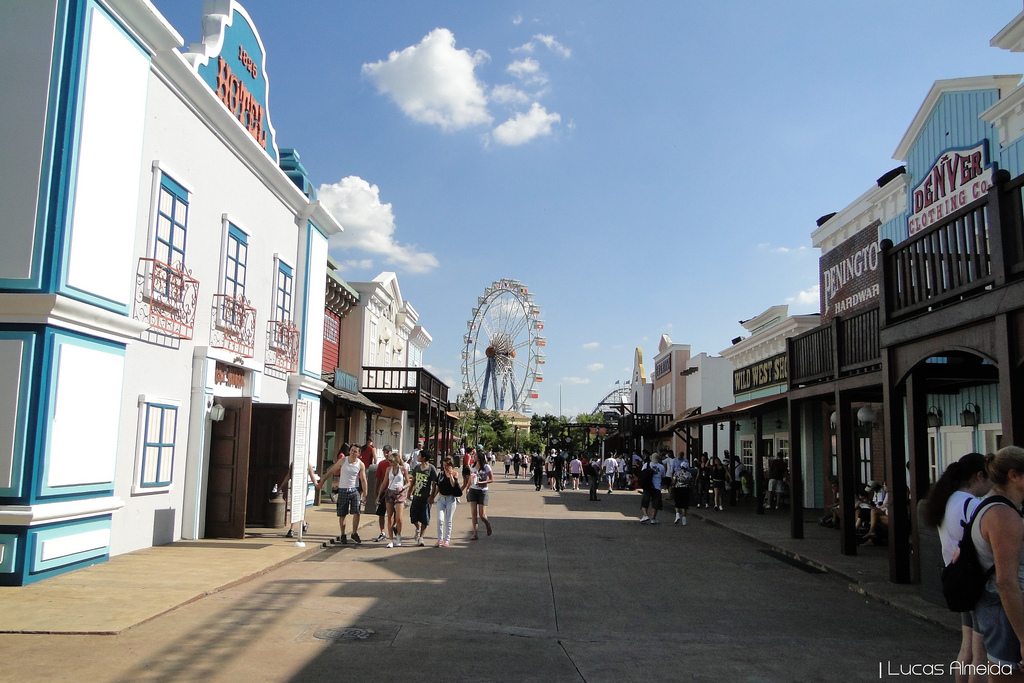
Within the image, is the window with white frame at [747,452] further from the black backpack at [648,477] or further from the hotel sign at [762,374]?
the black backpack at [648,477]

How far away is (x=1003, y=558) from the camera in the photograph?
375cm

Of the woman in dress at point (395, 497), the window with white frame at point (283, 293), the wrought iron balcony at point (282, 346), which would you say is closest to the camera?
the woman in dress at point (395, 497)

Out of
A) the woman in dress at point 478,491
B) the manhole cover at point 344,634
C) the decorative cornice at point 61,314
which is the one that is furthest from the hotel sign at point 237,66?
the manhole cover at point 344,634

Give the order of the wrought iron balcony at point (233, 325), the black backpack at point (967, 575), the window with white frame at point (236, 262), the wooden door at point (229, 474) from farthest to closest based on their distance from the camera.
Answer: the window with white frame at point (236, 262) → the wrought iron balcony at point (233, 325) → the wooden door at point (229, 474) → the black backpack at point (967, 575)

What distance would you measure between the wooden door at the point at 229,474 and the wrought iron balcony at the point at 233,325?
117cm

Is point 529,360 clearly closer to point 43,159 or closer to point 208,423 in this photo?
point 208,423

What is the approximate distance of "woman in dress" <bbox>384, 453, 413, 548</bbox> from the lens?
13039mm

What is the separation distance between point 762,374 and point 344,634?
2129 cm

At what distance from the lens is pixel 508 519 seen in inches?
732

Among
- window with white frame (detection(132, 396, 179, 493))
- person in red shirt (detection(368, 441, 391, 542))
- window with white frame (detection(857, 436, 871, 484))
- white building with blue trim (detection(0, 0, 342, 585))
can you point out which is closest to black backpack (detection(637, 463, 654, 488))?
window with white frame (detection(857, 436, 871, 484))

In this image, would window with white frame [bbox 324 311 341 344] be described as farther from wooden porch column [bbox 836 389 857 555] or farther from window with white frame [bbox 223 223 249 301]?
wooden porch column [bbox 836 389 857 555]

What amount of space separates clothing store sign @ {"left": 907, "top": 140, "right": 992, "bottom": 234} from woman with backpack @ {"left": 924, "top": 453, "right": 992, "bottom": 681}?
9.18m

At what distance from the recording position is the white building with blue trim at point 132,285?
8.50 m

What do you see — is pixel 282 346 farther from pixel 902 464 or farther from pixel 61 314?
pixel 902 464
